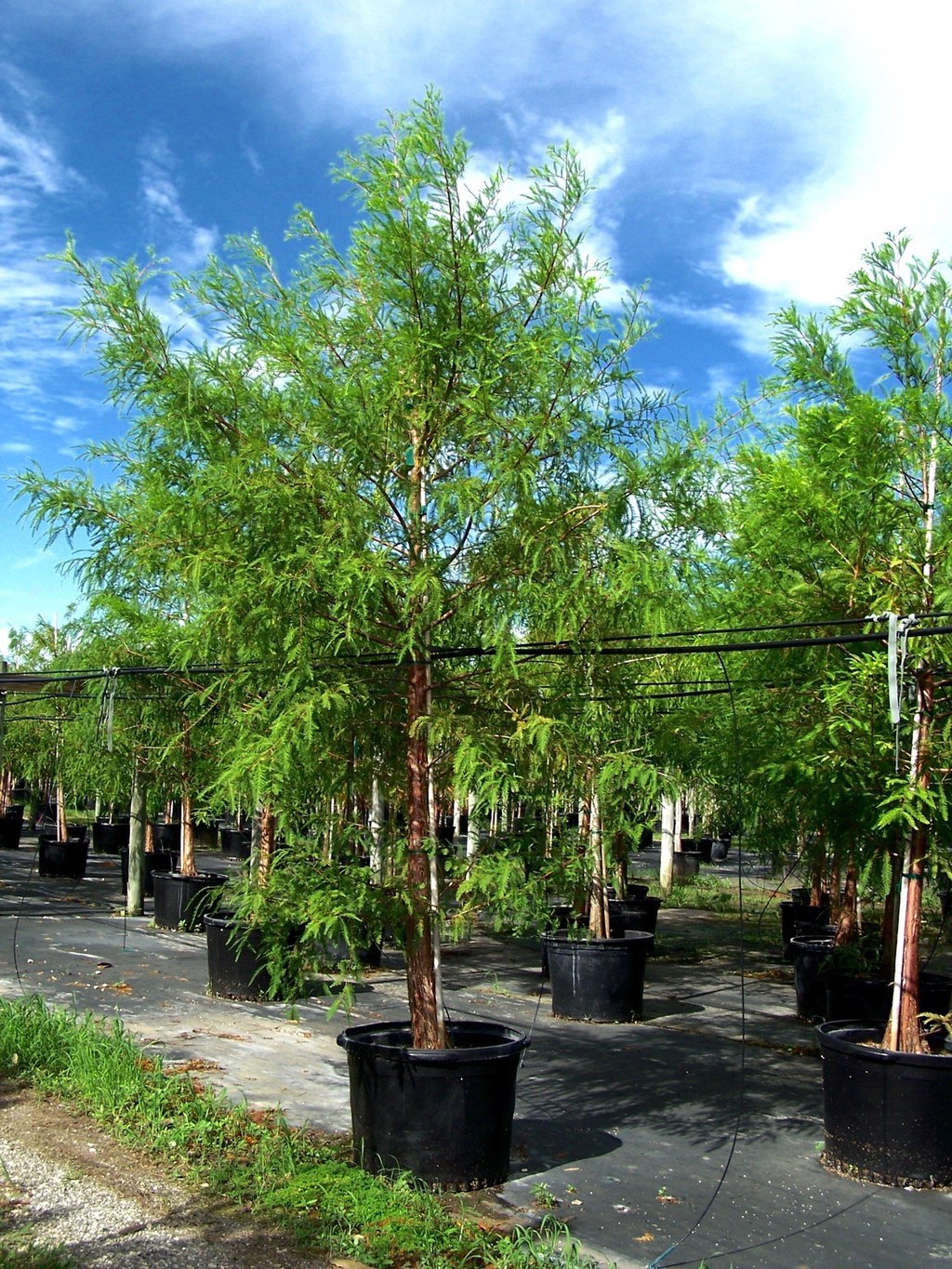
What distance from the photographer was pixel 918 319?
6.43 metres

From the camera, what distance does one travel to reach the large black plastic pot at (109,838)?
26172 millimetres

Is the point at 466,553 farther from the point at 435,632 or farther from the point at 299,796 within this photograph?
the point at 299,796

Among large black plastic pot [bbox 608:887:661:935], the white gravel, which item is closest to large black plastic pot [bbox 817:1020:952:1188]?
the white gravel

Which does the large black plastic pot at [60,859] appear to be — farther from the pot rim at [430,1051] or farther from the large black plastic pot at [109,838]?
the pot rim at [430,1051]

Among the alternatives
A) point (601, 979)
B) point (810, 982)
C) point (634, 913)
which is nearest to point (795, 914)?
point (634, 913)

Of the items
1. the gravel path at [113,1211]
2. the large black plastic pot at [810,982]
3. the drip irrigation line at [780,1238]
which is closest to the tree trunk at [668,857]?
the large black plastic pot at [810,982]

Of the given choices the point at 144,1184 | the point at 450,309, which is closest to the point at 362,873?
the point at 144,1184

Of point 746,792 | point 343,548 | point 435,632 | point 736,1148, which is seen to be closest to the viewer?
point 343,548

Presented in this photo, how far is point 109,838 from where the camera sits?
26281 mm

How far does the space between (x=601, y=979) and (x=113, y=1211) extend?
5375mm

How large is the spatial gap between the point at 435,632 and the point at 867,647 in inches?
96.9

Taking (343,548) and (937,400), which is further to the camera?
(937,400)

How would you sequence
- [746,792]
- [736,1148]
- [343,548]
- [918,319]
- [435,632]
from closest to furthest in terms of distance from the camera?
[343,548] < [435,632] < [736,1148] < [918,319] < [746,792]

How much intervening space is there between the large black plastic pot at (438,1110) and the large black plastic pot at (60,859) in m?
15.8
